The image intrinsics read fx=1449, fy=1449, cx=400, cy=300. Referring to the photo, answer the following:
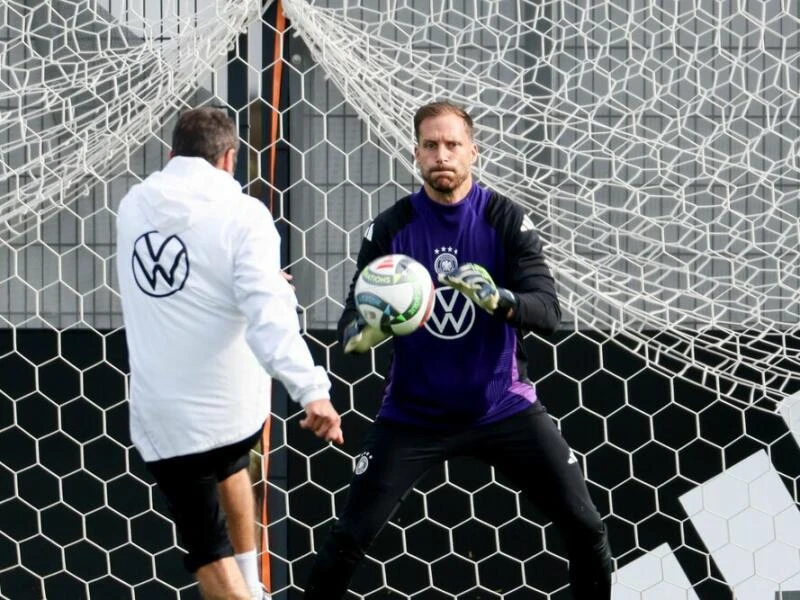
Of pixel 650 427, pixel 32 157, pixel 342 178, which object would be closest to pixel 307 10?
pixel 342 178

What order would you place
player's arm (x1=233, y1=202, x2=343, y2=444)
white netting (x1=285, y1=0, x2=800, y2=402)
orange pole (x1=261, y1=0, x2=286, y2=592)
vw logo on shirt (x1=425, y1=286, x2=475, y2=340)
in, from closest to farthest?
player's arm (x1=233, y1=202, x2=343, y2=444)
vw logo on shirt (x1=425, y1=286, x2=475, y2=340)
white netting (x1=285, y1=0, x2=800, y2=402)
orange pole (x1=261, y1=0, x2=286, y2=592)

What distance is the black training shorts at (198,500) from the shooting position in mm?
3826

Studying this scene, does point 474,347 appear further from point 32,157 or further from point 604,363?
point 32,157

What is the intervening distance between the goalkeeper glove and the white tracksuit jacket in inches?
17.1

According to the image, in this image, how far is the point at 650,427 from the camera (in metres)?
5.04

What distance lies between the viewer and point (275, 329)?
363 cm

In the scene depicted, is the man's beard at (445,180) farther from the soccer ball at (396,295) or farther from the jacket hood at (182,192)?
the jacket hood at (182,192)

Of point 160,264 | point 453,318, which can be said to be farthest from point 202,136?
point 453,318

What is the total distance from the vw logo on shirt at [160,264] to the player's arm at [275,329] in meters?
0.15

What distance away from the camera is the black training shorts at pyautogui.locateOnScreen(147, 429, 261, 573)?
3826 millimetres

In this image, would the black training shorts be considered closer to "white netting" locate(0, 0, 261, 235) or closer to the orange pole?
the orange pole

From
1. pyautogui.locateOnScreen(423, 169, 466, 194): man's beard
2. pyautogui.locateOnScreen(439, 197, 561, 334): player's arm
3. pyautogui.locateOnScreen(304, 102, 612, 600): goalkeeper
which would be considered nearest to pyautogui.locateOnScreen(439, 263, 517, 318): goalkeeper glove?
pyautogui.locateOnScreen(439, 197, 561, 334): player's arm

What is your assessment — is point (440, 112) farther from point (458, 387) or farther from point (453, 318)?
point (458, 387)

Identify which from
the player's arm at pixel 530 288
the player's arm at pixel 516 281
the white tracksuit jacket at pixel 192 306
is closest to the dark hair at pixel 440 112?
the player's arm at pixel 516 281
